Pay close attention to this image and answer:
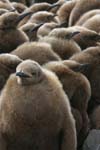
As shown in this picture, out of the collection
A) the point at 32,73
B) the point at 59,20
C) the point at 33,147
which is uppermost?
the point at 32,73

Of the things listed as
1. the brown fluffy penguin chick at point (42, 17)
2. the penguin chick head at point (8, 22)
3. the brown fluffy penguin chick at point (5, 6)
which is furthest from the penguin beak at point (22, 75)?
the brown fluffy penguin chick at point (5, 6)

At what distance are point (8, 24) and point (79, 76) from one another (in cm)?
73

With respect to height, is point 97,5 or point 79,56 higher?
point 79,56

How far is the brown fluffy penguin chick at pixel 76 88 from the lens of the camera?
9.66ft

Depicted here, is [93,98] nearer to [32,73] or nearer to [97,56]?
[97,56]

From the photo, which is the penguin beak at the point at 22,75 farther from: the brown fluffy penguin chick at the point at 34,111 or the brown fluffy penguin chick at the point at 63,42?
the brown fluffy penguin chick at the point at 63,42

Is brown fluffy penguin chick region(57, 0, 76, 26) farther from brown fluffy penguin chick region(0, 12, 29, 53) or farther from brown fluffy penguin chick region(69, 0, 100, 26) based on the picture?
brown fluffy penguin chick region(0, 12, 29, 53)

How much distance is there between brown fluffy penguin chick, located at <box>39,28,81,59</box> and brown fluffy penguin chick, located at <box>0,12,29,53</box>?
0.42ft

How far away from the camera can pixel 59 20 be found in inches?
180

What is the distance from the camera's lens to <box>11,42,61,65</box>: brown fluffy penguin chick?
10.5 feet

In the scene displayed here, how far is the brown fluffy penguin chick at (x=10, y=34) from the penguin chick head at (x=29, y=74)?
85 centimetres

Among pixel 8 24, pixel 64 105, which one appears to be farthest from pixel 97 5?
pixel 64 105

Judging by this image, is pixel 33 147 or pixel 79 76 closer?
pixel 33 147

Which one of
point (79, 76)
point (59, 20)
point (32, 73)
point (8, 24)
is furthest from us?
point (59, 20)
